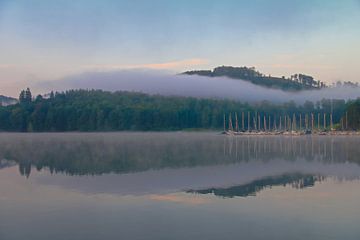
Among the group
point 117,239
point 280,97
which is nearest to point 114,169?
point 117,239

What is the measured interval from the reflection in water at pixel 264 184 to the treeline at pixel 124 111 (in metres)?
109

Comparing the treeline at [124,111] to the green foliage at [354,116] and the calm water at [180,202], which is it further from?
the calm water at [180,202]

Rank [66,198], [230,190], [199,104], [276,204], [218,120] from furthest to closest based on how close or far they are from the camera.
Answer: [199,104]
[218,120]
[230,190]
[66,198]
[276,204]

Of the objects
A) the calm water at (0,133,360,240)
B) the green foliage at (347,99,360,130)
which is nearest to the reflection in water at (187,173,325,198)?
the calm water at (0,133,360,240)

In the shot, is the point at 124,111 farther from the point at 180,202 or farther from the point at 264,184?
the point at 180,202

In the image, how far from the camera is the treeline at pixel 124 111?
439ft

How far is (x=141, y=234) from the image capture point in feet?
35.4

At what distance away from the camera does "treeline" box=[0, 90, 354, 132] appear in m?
134

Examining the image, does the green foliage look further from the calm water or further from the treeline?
the calm water

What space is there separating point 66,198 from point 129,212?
3383 millimetres

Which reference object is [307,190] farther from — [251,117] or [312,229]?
[251,117]

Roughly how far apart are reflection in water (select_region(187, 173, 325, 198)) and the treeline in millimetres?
108609

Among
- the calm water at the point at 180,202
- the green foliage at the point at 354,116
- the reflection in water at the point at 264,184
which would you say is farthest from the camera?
the green foliage at the point at 354,116

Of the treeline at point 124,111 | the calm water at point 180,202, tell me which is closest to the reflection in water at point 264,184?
the calm water at point 180,202
